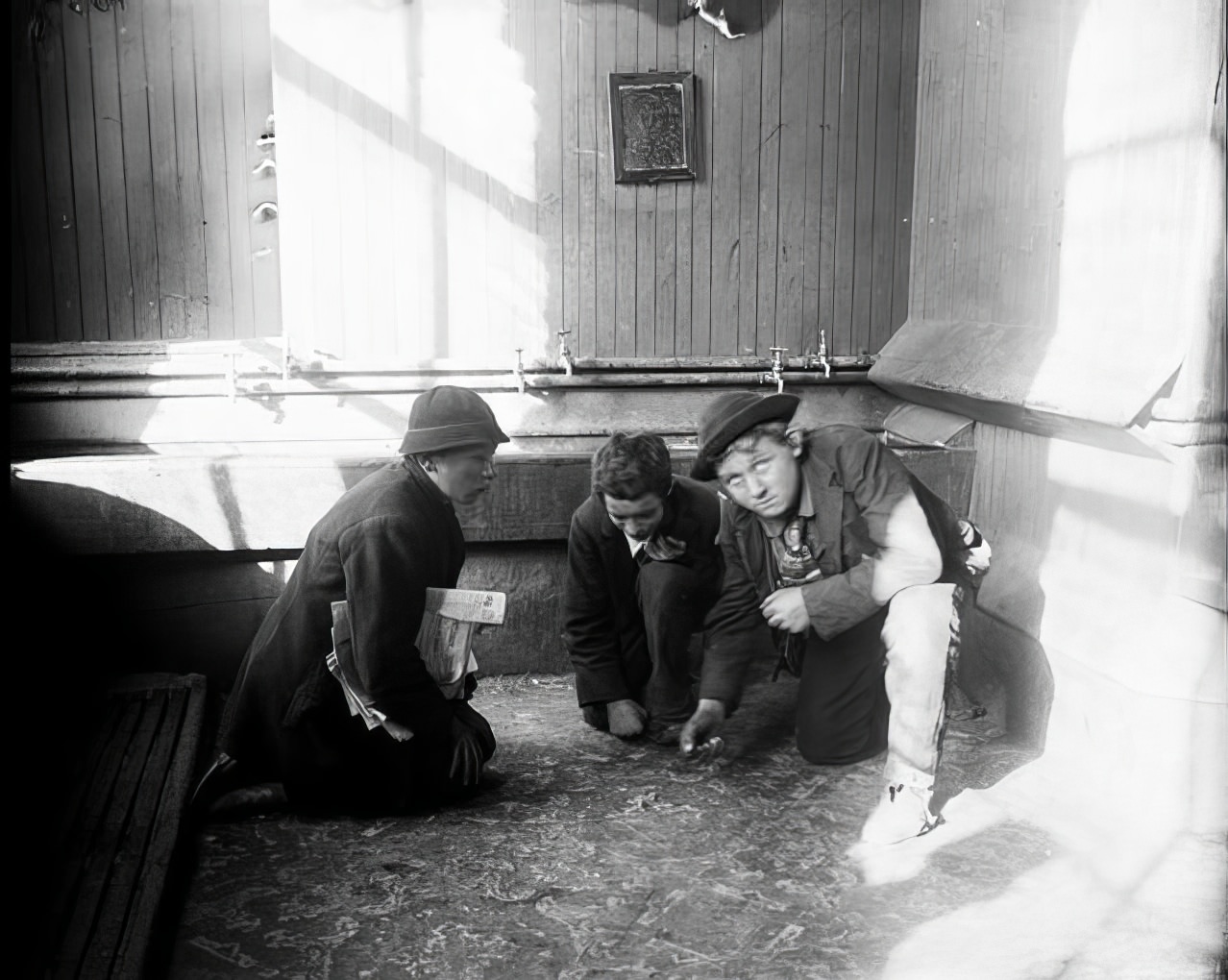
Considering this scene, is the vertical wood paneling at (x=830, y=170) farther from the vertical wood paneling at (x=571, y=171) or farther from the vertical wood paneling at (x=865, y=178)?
the vertical wood paneling at (x=571, y=171)

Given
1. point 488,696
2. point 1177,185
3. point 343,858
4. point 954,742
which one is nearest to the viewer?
point 1177,185

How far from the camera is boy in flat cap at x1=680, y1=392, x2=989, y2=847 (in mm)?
3023

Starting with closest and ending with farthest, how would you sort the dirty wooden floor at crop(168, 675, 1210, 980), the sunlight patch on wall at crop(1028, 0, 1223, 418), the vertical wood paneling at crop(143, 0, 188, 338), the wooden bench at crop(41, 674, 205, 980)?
the wooden bench at crop(41, 674, 205, 980) < the dirty wooden floor at crop(168, 675, 1210, 980) < the sunlight patch on wall at crop(1028, 0, 1223, 418) < the vertical wood paneling at crop(143, 0, 188, 338)

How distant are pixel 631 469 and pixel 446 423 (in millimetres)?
589

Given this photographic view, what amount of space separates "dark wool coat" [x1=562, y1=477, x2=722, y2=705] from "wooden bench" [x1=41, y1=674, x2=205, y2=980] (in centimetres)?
116

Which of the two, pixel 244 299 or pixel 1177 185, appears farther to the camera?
pixel 244 299

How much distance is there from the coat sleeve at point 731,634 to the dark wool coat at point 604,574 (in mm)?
270

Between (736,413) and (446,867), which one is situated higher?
(736,413)

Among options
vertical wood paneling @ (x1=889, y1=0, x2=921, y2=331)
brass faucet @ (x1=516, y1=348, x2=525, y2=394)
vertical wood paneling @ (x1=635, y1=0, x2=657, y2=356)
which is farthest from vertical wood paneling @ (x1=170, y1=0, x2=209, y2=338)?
vertical wood paneling @ (x1=889, y1=0, x2=921, y2=331)

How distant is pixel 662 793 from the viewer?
3.22 meters

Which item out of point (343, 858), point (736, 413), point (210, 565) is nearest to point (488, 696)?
point (210, 565)

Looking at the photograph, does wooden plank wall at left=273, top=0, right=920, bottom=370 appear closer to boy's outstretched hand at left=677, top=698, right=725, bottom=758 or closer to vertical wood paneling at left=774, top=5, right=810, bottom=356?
vertical wood paneling at left=774, top=5, right=810, bottom=356

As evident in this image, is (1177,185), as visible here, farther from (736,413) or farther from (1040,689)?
(1040,689)

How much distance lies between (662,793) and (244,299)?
275 centimetres
